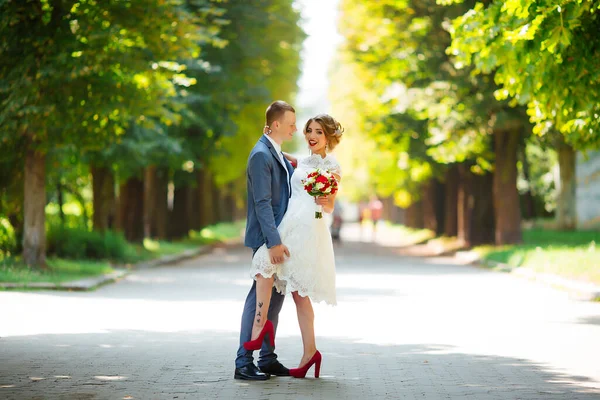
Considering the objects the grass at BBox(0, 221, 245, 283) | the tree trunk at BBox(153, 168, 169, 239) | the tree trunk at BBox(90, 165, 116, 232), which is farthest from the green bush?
the tree trunk at BBox(153, 168, 169, 239)

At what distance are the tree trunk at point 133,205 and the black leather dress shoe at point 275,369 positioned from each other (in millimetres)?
23950

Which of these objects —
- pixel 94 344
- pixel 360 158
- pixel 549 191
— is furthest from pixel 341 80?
pixel 94 344

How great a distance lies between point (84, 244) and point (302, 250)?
18040 mm

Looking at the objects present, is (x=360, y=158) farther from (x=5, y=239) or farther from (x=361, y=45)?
(x=5, y=239)

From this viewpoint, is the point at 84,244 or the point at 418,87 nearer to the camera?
the point at 84,244

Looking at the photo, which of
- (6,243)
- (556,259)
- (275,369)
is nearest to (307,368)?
(275,369)

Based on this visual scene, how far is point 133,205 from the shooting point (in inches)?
1303

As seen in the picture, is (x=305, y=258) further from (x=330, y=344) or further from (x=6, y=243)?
(x=6, y=243)

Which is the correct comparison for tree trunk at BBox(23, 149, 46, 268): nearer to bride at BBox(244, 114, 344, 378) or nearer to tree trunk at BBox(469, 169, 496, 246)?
bride at BBox(244, 114, 344, 378)

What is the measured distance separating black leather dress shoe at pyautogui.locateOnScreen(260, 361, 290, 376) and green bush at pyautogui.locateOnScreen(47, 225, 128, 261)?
56.5 ft

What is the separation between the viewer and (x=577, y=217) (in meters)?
45.9

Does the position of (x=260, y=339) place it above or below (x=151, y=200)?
below

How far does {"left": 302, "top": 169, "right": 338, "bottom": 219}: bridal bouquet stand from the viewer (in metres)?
8.59

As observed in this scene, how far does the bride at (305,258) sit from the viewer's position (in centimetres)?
Result: 870
